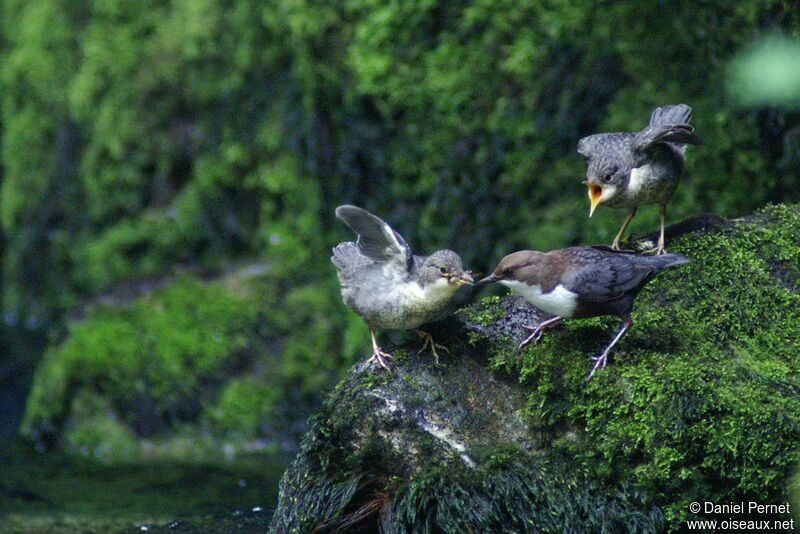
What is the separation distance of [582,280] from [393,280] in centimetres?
92

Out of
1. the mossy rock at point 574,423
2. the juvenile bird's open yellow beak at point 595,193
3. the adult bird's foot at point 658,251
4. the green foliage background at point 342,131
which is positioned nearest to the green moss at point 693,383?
the mossy rock at point 574,423

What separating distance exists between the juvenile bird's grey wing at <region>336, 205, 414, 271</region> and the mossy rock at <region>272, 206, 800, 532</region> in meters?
0.42

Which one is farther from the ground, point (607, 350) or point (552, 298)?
point (552, 298)

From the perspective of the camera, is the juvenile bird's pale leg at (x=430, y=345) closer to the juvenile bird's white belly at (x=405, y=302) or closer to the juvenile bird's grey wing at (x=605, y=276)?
the juvenile bird's white belly at (x=405, y=302)

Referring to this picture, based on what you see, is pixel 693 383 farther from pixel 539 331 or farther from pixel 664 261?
pixel 539 331

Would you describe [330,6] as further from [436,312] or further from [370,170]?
[436,312]

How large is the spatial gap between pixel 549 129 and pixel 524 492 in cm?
400

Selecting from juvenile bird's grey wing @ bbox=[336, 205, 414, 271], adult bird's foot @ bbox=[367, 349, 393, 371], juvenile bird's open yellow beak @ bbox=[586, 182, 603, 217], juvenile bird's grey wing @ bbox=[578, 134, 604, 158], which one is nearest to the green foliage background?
juvenile bird's grey wing @ bbox=[578, 134, 604, 158]

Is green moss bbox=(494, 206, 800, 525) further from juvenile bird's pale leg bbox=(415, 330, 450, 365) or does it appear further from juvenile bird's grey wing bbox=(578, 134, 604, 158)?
juvenile bird's grey wing bbox=(578, 134, 604, 158)

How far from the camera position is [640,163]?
4711 mm

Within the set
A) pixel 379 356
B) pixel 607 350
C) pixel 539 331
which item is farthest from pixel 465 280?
pixel 607 350

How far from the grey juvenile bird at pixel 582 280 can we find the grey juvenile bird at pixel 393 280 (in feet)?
0.78

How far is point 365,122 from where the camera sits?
7906 millimetres

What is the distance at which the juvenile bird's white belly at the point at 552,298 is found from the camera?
3.94 meters
